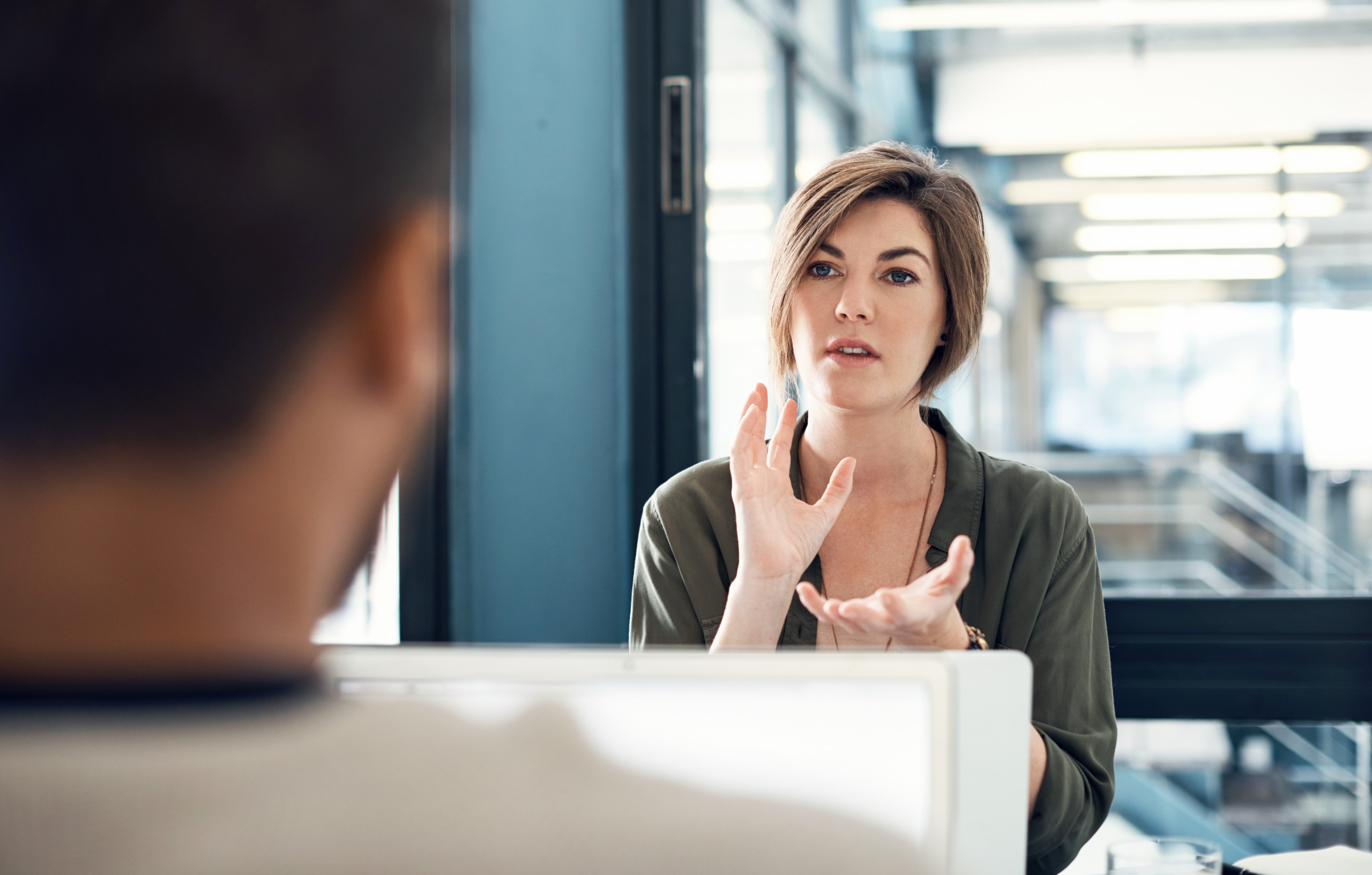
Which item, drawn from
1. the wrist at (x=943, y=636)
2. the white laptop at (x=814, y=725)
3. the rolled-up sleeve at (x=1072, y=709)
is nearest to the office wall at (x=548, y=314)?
the rolled-up sleeve at (x=1072, y=709)

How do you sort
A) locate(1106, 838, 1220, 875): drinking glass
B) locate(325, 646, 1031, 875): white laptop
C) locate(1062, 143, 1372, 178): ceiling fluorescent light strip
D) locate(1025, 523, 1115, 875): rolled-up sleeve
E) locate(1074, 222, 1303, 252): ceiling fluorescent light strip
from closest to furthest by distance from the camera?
1. locate(325, 646, 1031, 875): white laptop
2. locate(1106, 838, 1220, 875): drinking glass
3. locate(1025, 523, 1115, 875): rolled-up sleeve
4. locate(1062, 143, 1372, 178): ceiling fluorescent light strip
5. locate(1074, 222, 1303, 252): ceiling fluorescent light strip

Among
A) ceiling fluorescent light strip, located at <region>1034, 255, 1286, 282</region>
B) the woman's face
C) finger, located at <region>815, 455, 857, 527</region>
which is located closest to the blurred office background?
the woman's face

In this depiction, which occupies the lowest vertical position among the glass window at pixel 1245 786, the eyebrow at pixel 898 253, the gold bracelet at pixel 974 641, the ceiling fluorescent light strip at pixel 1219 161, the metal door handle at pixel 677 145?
the glass window at pixel 1245 786

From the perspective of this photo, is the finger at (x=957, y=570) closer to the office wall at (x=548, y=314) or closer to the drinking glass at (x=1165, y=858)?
the drinking glass at (x=1165, y=858)

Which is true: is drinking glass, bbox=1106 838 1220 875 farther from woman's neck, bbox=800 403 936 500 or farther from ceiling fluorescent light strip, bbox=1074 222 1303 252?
ceiling fluorescent light strip, bbox=1074 222 1303 252

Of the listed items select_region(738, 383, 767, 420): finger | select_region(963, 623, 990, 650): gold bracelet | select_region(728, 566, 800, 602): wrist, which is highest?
select_region(738, 383, 767, 420): finger

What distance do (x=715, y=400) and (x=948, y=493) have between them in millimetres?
717

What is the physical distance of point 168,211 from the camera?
0.26m

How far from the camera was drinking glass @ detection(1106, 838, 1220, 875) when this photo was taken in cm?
89

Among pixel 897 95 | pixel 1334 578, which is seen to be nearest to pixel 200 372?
pixel 1334 578

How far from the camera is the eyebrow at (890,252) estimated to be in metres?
1.32

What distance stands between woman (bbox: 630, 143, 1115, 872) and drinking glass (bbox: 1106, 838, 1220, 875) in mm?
185

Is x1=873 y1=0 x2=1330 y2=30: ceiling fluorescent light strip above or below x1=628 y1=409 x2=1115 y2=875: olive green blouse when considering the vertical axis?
above

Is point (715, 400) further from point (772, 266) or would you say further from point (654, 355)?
point (772, 266)
